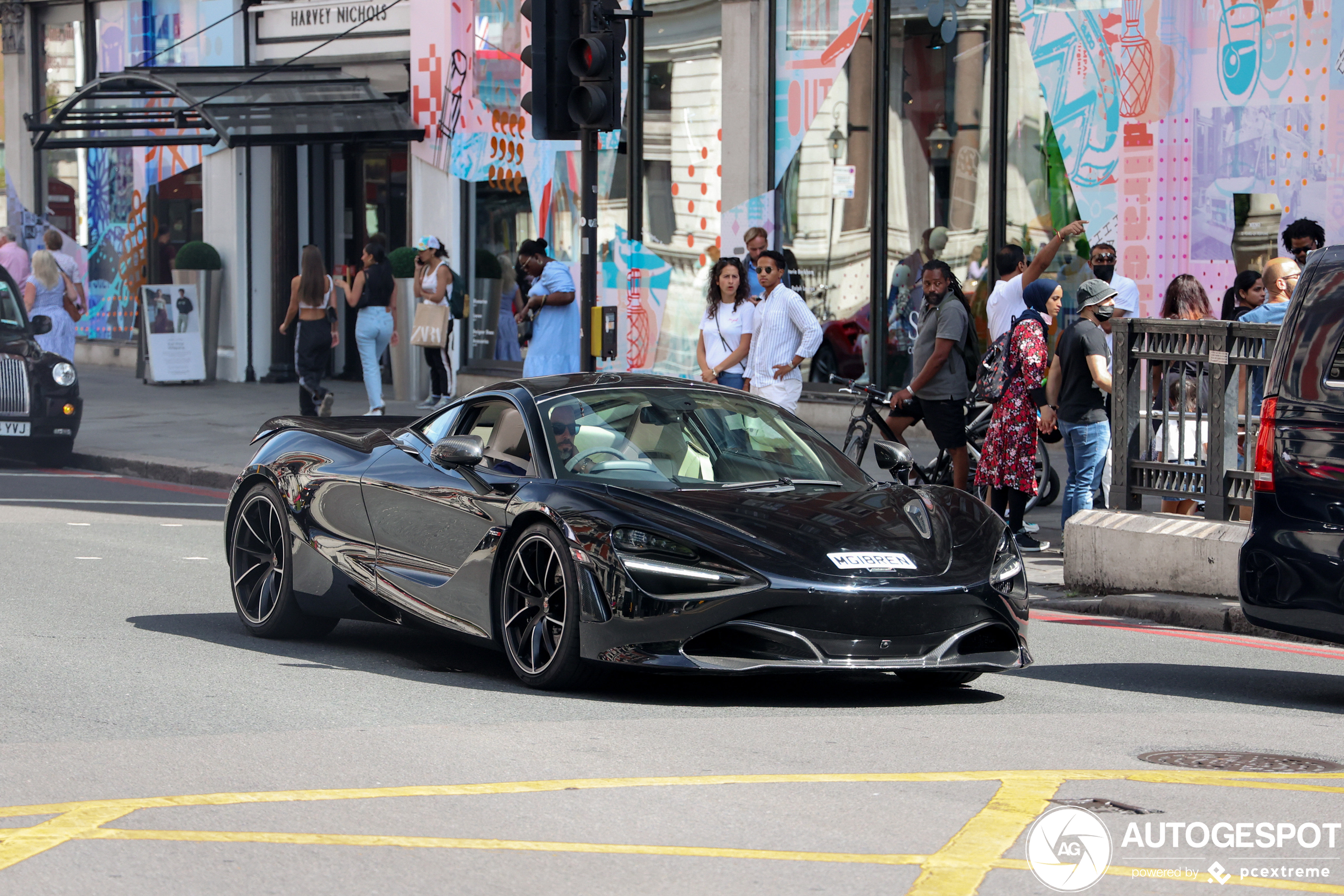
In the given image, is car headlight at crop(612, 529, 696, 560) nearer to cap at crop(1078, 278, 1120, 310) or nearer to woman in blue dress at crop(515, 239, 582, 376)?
cap at crop(1078, 278, 1120, 310)

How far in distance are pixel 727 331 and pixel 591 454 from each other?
6.03 meters

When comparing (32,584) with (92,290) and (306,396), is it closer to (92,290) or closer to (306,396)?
(306,396)

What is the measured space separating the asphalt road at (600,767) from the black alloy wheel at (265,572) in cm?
14

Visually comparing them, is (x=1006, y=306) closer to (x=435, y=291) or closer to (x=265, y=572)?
(x=265, y=572)

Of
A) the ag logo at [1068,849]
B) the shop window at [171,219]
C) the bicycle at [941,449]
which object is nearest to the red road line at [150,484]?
the bicycle at [941,449]

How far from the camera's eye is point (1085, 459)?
37.9 ft

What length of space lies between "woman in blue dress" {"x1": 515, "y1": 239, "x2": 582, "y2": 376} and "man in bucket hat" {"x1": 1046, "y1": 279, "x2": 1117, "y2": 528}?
4.54 meters

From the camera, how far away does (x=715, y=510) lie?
7.18 m

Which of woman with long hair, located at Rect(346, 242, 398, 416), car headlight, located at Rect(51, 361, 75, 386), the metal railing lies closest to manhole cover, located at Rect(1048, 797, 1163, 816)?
the metal railing

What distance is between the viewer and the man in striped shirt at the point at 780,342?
1336cm

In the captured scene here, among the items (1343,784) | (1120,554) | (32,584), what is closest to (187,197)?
(32,584)

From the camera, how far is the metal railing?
9.77m

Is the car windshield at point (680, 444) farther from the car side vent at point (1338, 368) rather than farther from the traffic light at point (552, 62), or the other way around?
the traffic light at point (552, 62)

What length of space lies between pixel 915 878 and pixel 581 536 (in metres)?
2.67
